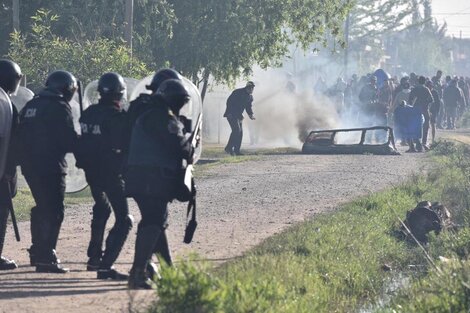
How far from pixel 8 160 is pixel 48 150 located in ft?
1.25

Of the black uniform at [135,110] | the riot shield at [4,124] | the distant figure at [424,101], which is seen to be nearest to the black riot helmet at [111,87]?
the black uniform at [135,110]

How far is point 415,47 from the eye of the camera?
107312 millimetres

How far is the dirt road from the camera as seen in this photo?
29.5 ft

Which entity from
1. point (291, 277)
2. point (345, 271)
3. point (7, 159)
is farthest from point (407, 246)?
point (7, 159)

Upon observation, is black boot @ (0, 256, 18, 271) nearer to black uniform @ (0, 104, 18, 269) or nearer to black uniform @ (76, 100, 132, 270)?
black uniform @ (0, 104, 18, 269)

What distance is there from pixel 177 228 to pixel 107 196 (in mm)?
3455

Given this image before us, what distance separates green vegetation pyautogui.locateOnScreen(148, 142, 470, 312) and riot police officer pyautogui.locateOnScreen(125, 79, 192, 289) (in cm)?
74

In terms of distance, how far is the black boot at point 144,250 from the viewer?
29.4 feet

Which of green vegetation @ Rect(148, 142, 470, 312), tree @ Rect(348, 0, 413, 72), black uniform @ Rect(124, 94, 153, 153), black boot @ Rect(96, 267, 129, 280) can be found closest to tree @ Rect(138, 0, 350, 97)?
green vegetation @ Rect(148, 142, 470, 312)

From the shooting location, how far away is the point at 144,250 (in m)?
9.01

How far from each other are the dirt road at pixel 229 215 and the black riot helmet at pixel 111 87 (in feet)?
4.53

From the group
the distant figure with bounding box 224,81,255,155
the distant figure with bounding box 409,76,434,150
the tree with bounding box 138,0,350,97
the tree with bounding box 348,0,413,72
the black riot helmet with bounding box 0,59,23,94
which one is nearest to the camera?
the black riot helmet with bounding box 0,59,23,94

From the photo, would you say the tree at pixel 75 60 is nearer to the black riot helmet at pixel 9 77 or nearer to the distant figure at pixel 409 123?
the distant figure at pixel 409 123

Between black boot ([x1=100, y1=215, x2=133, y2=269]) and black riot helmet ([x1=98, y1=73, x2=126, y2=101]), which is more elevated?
black riot helmet ([x1=98, y1=73, x2=126, y2=101])
